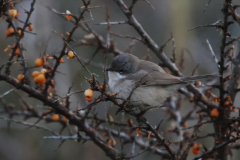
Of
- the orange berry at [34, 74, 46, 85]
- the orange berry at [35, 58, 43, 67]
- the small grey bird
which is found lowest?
the orange berry at [34, 74, 46, 85]

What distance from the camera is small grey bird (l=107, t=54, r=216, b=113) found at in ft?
12.3

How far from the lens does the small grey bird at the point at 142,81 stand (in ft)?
12.3

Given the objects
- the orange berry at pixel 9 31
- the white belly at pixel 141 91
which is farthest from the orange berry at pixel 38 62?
the white belly at pixel 141 91

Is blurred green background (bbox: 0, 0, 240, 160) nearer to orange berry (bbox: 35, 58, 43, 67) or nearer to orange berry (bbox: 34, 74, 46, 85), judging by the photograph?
orange berry (bbox: 35, 58, 43, 67)

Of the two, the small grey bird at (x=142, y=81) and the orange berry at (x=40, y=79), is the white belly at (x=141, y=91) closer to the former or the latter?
the small grey bird at (x=142, y=81)

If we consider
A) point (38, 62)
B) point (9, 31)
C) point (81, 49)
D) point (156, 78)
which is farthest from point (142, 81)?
point (81, 49)

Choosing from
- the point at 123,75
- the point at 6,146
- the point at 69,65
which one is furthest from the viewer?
the point at 69,65

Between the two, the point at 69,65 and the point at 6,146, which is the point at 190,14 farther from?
the point at 6,146

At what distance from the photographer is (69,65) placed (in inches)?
293

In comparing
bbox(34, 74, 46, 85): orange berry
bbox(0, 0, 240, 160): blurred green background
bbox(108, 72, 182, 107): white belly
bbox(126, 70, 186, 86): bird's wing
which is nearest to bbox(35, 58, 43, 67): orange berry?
bbox(34, 74, 46, 85): orange berry

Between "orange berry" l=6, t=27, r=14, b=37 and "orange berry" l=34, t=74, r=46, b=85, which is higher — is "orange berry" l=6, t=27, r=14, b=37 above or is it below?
above

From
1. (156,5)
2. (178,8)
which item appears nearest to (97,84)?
(178,8)

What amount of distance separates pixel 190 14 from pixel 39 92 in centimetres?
692

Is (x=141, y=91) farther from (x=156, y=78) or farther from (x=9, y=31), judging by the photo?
(x=9, y=31)
